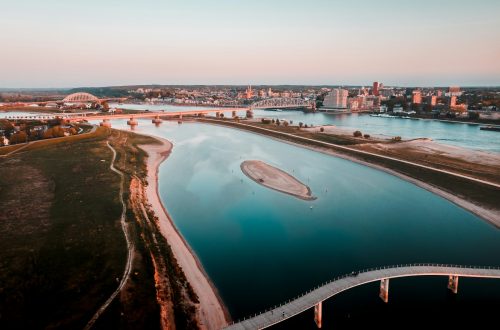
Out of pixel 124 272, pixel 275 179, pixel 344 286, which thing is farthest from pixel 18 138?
pixel 344 286

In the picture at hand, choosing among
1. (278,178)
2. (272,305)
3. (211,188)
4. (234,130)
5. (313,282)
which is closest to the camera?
(272,305)

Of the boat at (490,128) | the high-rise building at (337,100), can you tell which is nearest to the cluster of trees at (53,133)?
the boat at (490,128)

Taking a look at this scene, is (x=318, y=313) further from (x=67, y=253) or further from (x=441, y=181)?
(x=441, y=181)

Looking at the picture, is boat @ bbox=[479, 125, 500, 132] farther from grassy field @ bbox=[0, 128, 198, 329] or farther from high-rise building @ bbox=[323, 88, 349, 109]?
grassy field @ bbox=[0, 128, 198, 329]

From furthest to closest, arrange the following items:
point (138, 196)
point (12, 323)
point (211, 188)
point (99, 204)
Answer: point (211, 188)
point (138, 196)
point (99, 204)
point (12, 323)

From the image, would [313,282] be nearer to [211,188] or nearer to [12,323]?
[12,323]

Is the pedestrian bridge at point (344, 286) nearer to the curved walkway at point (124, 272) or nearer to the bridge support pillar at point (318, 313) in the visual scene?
the bridge support pillar at point (318, 313)

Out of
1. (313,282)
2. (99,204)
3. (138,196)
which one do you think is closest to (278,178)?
(138,196)
